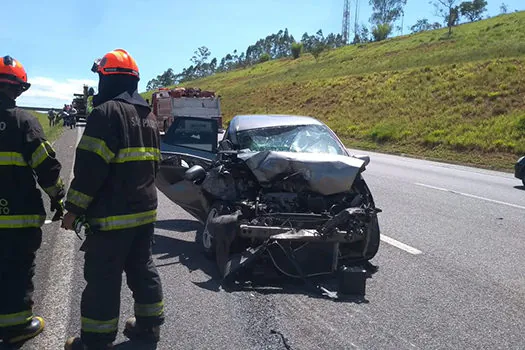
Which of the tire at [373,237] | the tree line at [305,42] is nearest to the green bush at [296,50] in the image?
the tree line at [305,42]

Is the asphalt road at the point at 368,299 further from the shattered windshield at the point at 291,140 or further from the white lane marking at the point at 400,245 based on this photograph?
the shattered windshield at the point at 291,140

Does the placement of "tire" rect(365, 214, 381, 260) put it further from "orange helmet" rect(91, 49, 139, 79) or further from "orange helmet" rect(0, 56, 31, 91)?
"orange helmet" rect(0, 56, 31, 91)

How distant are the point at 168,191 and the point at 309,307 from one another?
2.97 m

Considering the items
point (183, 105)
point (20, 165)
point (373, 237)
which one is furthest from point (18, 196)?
point (183, 105)

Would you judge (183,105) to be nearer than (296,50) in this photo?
Yes

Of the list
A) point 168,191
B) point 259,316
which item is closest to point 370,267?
point 259,316

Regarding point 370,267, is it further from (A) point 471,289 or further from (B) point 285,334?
(B) point 285,334

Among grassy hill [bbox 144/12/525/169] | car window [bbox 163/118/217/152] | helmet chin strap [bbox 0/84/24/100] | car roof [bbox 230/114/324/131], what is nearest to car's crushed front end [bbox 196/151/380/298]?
car roof [bbox 230/114/324/131]

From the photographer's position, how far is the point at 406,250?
637 centimetres

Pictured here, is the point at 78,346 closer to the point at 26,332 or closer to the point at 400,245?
the point at 26,332

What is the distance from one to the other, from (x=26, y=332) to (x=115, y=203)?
1.19 m

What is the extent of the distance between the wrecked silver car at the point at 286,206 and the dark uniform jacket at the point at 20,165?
75.2 inches

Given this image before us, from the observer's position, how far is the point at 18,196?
3.72 meters

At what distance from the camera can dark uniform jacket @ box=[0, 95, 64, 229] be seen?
12.0ft
